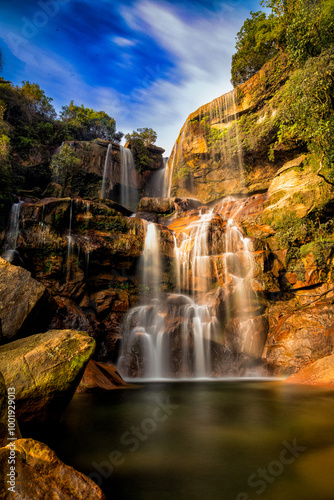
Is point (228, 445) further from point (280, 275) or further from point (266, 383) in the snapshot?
point (280, 275)

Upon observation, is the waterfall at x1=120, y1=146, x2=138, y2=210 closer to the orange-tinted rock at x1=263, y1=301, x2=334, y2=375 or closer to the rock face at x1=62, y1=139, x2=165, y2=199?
the rock face at x1=62, y1=139, x2=165, y2=199

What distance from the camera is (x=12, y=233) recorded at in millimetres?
13172

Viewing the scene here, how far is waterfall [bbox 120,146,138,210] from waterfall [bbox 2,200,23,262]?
1449 cm

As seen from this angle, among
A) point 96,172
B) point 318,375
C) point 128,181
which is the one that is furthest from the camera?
point 128,181

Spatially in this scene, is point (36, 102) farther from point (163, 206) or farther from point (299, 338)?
point (299, 338)

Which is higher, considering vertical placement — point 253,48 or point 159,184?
point 253,48

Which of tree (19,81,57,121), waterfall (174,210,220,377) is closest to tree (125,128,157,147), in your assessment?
tree (19,81,57,121)

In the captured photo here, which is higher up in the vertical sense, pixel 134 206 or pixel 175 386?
pixel 134 206

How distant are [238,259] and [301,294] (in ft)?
Answer: 10.4

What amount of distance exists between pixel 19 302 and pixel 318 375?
334 inches

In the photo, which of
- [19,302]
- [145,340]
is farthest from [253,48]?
[19,302]

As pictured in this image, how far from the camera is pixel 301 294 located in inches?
458

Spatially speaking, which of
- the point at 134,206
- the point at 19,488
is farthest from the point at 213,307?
the point at 134,206

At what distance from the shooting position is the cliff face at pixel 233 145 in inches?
774
